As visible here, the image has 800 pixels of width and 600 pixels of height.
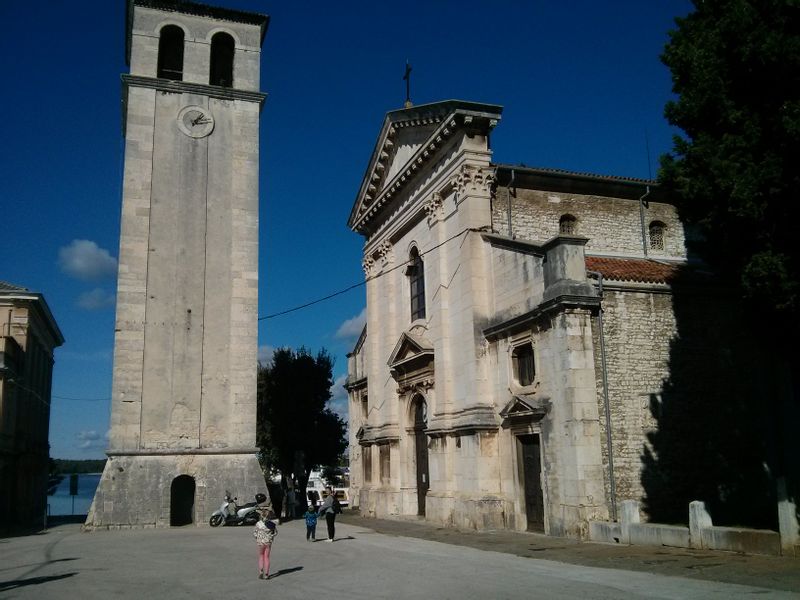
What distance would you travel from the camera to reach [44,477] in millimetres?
42625

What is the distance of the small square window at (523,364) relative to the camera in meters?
19.2

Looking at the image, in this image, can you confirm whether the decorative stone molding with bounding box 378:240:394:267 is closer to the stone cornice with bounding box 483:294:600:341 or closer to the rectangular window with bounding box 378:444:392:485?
the rectangular window with bounding box 378:444:392:485

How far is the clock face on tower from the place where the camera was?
86.5 ft

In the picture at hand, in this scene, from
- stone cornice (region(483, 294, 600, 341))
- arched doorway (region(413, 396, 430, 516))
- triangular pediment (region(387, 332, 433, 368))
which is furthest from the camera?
arched doorway (region(413, 396, 430, 516))

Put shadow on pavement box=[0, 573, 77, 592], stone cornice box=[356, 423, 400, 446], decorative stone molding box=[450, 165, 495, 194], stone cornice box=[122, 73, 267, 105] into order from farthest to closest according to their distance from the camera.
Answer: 1. stone cornice box=[356, 423, 400, 446]
2. stone cornice box=[122, 73, 267, 105]
3. decorative stone molding box=[450, 165, 495, 194]
4. shadow on pavement box=[0, 573, 77, 592]

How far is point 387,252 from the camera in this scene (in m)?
29.0

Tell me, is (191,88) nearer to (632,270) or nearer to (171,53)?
(171,53)

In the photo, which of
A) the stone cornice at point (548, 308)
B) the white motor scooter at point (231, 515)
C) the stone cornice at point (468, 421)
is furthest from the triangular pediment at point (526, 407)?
the white motor scooter at point (231, 515)

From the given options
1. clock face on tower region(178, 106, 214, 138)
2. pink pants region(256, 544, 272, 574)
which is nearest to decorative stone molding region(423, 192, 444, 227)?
clock face on tower region(178, 106, 214, 138)

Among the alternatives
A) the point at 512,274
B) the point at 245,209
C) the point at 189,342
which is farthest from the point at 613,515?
the point at 245,209

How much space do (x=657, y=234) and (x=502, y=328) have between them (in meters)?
7.59

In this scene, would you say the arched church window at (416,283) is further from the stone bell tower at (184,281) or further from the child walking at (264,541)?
the child walking at (264,541)

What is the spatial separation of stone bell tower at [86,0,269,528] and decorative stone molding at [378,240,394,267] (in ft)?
17.4

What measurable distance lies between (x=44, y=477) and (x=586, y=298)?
122 feet
